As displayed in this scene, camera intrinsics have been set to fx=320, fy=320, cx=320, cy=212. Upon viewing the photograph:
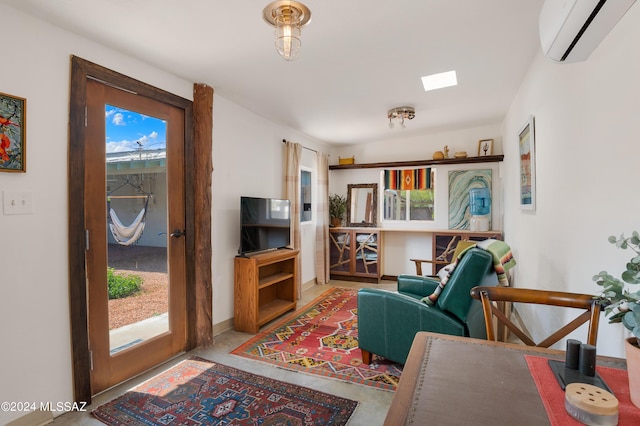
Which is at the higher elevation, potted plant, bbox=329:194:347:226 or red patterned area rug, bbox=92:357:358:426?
potted plant, bbox=329:194:347:226

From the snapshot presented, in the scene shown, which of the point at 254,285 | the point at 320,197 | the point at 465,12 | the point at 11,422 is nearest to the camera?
the point at 11,422

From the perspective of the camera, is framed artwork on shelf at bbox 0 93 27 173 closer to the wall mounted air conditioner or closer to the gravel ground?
the gravel ground

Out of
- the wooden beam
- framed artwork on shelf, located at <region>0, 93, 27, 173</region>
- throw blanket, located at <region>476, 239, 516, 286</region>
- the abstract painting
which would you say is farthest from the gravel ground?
the abstract painting

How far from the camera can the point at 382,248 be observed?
5.39 meters

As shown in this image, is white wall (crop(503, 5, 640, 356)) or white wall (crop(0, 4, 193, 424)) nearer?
white wall (crop(503, 5, 640, 356))

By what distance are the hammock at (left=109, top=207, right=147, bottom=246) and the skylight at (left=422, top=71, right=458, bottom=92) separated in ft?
8.61

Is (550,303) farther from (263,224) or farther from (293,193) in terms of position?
(293,193)

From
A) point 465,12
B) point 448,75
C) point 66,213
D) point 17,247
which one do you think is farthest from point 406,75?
point 17,247

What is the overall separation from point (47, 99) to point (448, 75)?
2.90m

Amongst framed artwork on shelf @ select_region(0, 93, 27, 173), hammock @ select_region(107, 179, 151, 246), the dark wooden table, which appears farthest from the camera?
hammock @ select_region(107, 179, 151, 246)

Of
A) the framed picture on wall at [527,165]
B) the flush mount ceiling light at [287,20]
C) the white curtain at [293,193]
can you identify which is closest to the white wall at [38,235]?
the flush mount ceiling light at [287,20]

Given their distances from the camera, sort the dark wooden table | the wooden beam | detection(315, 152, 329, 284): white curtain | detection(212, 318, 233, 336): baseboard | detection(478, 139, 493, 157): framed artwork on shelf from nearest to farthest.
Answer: the dark wooden table
the wooden beam
detection(212, 318, 233, 336): baseboard
detection(478, 139, 493, 157): framed artwork on shelf
detection(315, 152, 329, 284): white curtain

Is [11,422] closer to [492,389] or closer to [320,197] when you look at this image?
[492,389]

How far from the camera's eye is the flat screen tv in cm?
329
